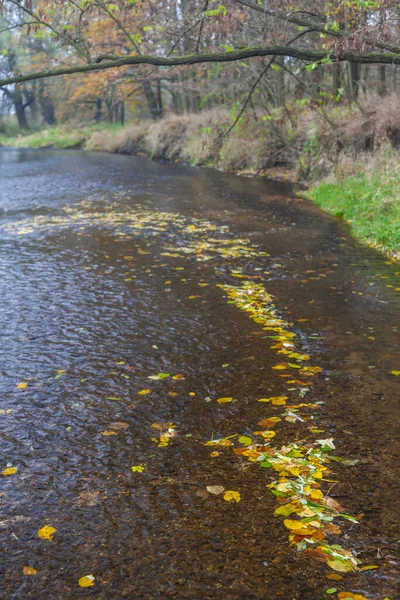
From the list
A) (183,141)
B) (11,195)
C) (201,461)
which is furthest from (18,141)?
(201,461)

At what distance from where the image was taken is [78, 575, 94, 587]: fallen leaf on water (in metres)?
3.00

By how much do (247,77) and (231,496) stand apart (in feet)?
60.9

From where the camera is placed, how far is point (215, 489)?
3.76 meters

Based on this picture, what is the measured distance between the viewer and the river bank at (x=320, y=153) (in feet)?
39.1

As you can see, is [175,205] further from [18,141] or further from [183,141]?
[18,141]

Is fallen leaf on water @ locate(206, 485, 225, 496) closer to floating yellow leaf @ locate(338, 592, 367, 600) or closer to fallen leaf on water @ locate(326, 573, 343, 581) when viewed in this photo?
fallen leaf on water @ locate(326, 573, 343, 581)

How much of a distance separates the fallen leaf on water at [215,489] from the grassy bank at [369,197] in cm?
694

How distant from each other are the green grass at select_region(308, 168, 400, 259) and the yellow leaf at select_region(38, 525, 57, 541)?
777cm

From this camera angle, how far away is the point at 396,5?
795 cm

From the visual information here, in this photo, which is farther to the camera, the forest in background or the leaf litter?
the forest in background

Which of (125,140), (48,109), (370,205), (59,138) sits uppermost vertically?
(48,109)

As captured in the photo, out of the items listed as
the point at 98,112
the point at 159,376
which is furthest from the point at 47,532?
the point at 98,112

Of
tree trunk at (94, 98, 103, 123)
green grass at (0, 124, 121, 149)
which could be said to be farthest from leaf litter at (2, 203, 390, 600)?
tree trunk at (94, 98, 103, 123)

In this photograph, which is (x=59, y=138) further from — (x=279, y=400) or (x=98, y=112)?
(x=279, y=400)
